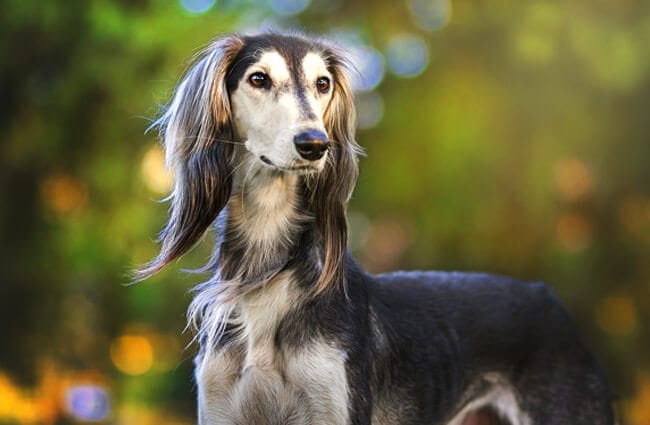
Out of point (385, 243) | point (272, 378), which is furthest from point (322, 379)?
point (385, 243)

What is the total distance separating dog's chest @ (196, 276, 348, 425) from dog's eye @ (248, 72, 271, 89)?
71 cm

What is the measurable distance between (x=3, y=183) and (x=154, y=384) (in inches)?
106

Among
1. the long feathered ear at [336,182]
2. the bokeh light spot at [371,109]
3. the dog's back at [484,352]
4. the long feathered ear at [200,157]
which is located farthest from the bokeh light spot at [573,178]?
the long feathered ear at [200,157]

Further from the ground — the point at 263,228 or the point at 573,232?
the point at 263,228

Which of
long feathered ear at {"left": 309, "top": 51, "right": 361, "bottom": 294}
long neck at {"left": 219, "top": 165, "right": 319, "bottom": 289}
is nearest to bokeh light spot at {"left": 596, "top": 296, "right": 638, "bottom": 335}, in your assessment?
long feathered ear at {"left": 309, "top": 51, "right": 361, "bottom": 294}

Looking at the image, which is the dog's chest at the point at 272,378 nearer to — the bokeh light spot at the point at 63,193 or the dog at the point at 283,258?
the dog at the point at 283,258

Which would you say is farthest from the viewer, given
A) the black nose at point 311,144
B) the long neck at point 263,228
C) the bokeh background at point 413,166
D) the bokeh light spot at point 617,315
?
the bokeh light spot at point 617,315

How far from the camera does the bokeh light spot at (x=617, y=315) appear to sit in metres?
10.8

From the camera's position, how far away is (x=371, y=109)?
36.2 ft

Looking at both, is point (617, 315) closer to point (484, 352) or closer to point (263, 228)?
point (484, 352)

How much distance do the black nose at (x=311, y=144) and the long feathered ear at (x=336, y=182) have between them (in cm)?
40

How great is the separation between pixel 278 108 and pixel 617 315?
780 centimetres

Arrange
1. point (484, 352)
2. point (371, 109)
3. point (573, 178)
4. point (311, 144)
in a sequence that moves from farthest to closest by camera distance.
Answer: point (371, 109), point (573, 178), point (484, 352), point (311, 144)

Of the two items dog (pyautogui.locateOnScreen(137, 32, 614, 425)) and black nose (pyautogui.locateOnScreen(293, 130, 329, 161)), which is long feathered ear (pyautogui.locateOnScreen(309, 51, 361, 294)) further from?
black nose (pyautogui.locateOnScreen(293, 130, 329, 161))
